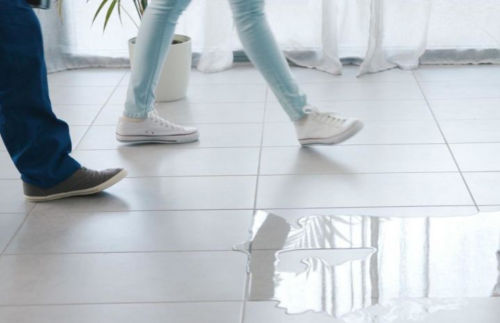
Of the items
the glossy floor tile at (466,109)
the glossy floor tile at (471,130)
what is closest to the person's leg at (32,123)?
the glossy floor tile at (471,130)

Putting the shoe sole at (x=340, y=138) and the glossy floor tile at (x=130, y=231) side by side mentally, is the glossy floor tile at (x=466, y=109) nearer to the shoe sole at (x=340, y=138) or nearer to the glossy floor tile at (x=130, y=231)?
the shoe sole at (x=340, y=138)

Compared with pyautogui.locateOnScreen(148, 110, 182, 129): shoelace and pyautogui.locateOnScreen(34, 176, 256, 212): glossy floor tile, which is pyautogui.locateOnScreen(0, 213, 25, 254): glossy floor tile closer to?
pyautogui.locateOnScreen(34, 176, 256, 212): glossy floor tile

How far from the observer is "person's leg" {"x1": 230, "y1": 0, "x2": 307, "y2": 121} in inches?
94.3

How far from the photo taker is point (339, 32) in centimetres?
335

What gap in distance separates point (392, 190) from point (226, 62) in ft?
4.32

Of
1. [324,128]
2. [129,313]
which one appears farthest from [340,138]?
[129,313]

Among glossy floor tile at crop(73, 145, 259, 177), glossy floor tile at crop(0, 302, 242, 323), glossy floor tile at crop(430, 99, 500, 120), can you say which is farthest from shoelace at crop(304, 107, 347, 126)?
glossy floor tile at crop(0, 302, 242, 323)

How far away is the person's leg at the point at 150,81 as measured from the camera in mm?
2434

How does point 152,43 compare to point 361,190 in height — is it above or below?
above

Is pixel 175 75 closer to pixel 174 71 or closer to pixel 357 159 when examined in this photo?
pixel 174 71

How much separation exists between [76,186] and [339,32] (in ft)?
4.79

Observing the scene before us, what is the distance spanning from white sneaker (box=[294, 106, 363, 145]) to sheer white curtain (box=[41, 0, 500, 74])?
30.4 inches

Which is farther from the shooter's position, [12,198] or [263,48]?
[263,48]

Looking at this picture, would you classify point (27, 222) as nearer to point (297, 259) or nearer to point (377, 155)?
point (297, 259)
